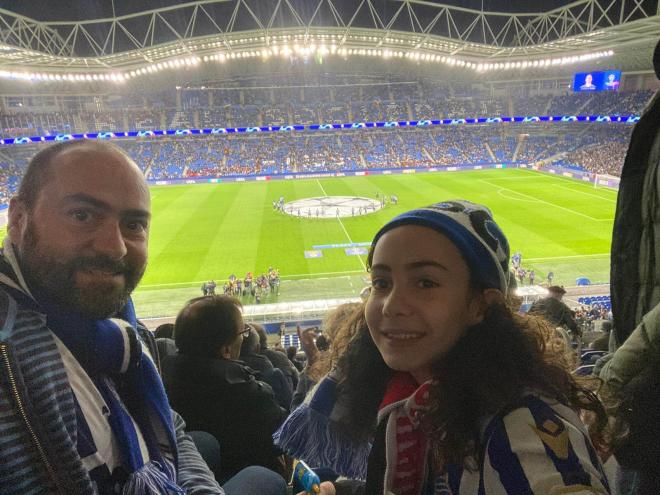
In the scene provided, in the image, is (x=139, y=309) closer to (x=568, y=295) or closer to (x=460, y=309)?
(x=568, y=295)

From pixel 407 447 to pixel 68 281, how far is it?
4.58 ft

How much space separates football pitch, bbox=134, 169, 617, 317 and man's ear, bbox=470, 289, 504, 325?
17.5 metres

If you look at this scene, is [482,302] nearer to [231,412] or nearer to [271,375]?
[231,412]

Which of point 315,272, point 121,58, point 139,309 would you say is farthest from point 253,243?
point 121,58

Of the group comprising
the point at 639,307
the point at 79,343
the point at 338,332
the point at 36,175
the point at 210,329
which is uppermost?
the point at 36,175

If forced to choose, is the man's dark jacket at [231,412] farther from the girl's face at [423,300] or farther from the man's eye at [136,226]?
the girl's face at [423,300]

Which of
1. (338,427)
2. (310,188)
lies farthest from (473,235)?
(310,188)

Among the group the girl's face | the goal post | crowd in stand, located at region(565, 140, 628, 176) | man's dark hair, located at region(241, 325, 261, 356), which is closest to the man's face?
the girl's face

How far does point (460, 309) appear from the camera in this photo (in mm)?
1757

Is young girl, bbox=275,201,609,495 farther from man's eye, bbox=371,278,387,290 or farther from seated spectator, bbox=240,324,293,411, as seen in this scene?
seated spectator, bbox=240,324,293,411

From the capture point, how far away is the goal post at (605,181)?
122 ft

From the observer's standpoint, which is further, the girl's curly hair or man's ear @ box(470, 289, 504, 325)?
man's ear @ box(470, 289, 504, 325)

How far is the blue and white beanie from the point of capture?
1716 mm

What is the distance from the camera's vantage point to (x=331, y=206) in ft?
111
